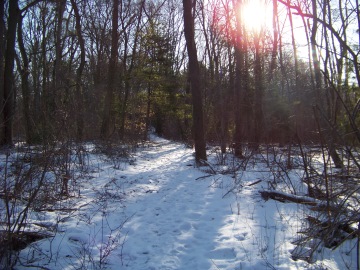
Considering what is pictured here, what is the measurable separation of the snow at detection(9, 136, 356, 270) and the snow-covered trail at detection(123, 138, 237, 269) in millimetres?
11

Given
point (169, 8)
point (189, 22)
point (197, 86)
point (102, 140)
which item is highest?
point (169, 8)

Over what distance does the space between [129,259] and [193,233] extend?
3.74ft

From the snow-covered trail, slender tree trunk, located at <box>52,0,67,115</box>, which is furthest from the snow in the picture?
slender tree trunk, located at <box>52,0,67,115</box>

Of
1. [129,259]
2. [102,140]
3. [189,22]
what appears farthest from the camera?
[102,140]

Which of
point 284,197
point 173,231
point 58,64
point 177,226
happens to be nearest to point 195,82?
point 284,197

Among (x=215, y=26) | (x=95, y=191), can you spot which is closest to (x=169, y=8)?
(x=215, y=26)

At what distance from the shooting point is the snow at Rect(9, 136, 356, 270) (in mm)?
3328

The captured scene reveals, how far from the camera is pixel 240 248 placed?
3.72 metres

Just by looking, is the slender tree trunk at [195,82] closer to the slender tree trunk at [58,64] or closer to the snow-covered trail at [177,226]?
the snow-covered trail at [177,226]

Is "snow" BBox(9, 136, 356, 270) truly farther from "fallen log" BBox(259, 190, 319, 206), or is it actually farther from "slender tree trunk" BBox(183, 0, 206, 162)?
"slender tree trunk" BBox(183, 0, 206, 162)

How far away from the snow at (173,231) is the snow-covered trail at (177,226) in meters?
0.01

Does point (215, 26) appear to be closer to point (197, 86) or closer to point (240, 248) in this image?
point (197, 86)

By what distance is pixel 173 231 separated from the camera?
4371 mm

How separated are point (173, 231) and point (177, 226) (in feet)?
0.66
